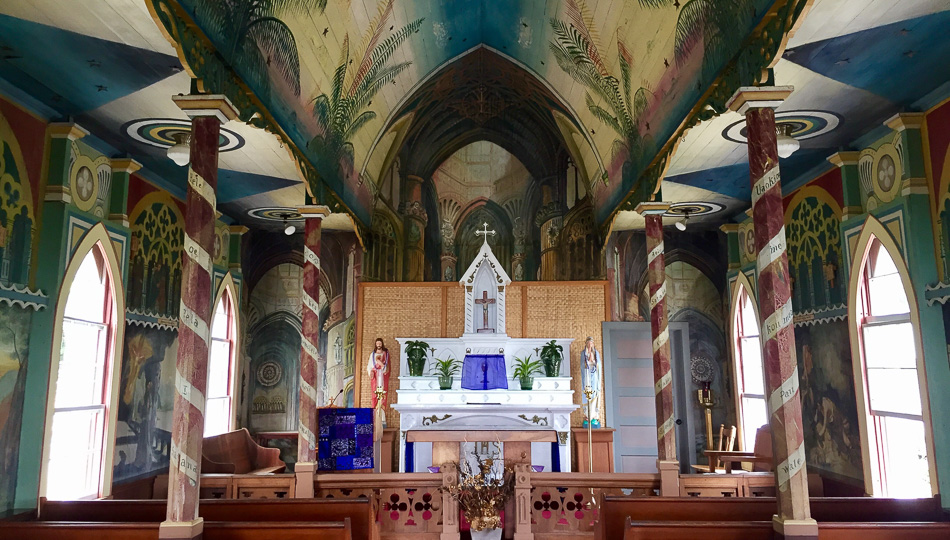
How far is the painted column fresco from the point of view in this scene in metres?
13.0

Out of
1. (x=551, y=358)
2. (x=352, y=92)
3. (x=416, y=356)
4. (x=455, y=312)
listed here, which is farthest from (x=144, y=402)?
(x=551, y=358)

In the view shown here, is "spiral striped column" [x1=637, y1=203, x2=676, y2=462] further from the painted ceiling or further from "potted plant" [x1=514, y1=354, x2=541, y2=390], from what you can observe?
"potted plant" [x1=514, y1=354, x2=541, y2=390]

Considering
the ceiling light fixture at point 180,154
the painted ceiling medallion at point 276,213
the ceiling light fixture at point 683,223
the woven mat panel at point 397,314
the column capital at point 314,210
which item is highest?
the painted ceiling medallion at point 276,213

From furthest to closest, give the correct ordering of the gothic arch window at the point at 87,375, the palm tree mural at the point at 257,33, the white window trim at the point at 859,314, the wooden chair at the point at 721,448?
the wooden chair at the point at 721,448, the gothic arch window at the point at 87,375, the white window trim at the point at 859,314, the palm tree mural at the point at 257,33

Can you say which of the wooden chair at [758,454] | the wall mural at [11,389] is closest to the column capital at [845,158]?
the wooden chair at [758,454]

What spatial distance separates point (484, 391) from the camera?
35.9 feet

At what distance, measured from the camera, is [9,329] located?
625 cm

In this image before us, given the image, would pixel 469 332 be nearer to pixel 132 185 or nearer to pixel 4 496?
pixel 132 185

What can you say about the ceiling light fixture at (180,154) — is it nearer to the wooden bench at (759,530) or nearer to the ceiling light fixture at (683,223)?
the wooden bench at (759,530)

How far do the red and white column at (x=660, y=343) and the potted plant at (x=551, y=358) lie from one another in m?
2.76

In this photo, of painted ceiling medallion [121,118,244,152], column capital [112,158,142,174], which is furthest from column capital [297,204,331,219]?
column capital [112,158,142,174]

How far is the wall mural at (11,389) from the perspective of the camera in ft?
20.1

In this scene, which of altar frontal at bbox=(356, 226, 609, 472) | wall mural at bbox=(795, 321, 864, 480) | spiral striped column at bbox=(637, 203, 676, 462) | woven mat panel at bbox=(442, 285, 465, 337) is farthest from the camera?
woven mat panel at bbox=(442, 285, 465, 337)

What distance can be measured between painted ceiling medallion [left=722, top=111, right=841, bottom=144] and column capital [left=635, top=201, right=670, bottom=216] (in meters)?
1.20
